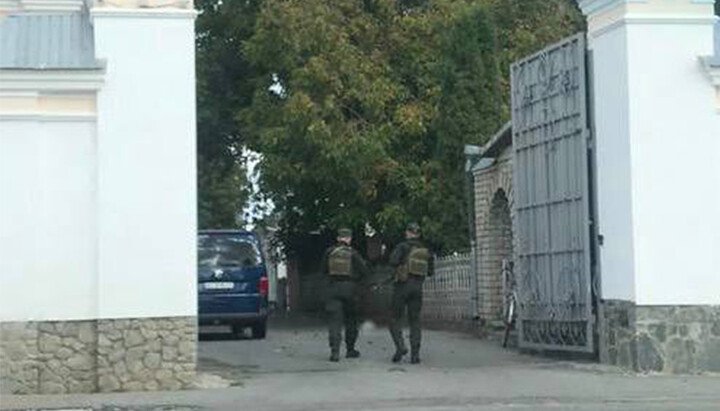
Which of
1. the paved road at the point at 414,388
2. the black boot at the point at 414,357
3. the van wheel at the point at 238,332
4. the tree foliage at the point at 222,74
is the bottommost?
the paved road at the point at 414,388

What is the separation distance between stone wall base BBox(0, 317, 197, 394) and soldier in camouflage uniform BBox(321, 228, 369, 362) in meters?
3.18

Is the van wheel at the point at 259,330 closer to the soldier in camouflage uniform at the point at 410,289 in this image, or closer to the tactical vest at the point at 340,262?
the tactical vest at the point at 340,262

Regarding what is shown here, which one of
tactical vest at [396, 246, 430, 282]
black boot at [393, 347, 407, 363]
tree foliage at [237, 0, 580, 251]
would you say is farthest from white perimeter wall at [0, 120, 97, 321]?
tree foliage at [237, 0, 580, 251]

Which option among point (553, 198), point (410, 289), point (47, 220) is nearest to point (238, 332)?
point (410, 289)

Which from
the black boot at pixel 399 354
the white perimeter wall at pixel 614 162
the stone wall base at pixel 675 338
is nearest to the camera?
the stone wall base at pixel 675 338

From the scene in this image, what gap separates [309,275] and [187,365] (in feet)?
66.5

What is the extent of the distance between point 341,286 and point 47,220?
14.8ft

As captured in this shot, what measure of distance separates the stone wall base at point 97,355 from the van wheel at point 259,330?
313 inches

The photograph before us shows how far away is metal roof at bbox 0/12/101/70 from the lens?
46.2 ft

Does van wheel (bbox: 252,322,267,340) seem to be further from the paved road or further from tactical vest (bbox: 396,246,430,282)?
tactical vest (bbox: 396,246,430,282)

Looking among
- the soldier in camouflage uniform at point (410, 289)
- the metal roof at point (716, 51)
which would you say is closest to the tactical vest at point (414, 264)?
the soldier in camouflage uniform at point (410, 289)

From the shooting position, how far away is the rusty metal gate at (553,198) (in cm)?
1634

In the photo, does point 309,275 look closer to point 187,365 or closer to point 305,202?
point 305,202

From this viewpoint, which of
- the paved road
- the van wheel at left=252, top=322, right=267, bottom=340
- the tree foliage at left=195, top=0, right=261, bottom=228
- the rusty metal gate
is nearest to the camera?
the paved road
